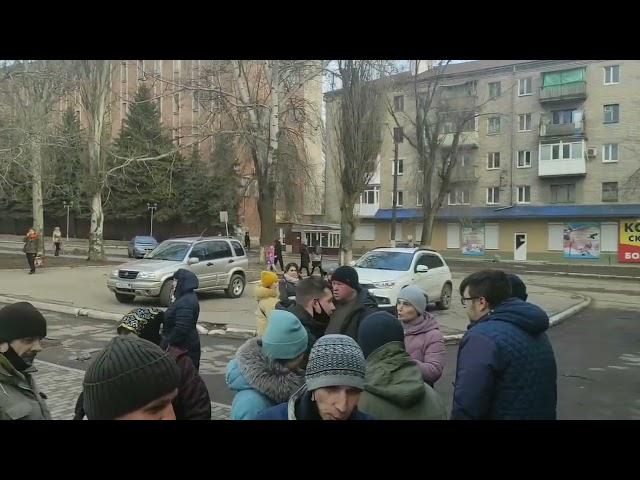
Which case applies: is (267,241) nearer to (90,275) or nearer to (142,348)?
(90,275)

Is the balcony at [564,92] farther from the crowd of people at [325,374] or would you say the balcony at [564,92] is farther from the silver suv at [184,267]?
the crowd of people at [325,374]

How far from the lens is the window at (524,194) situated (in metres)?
47.3

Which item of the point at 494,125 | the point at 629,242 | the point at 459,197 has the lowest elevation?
the point at 629,242

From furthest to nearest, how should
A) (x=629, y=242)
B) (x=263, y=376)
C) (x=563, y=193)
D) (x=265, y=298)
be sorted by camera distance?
(x=563, y=193) < (x=629, y=242) < (x=265, y=298) < (x=263, y=376)

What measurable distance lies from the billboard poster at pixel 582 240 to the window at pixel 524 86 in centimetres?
1211

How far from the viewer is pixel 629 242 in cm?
4150

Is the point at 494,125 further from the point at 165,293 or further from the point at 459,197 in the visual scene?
the point at 165,293

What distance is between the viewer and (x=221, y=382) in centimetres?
779

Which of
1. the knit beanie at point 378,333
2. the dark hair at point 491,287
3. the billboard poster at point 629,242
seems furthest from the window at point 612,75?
the knit beanie at point 378,333

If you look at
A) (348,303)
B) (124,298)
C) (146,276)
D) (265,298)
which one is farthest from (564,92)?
(348,303)

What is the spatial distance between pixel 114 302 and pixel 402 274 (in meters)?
7.97

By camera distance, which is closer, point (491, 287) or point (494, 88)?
point (491, 287)
